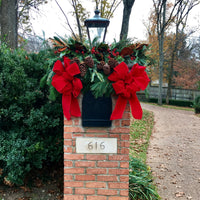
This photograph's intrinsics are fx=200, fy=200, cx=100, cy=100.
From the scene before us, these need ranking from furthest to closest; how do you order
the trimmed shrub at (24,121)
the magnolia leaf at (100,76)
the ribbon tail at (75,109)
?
the trimmed shrub at (24,121) → the ribbon tail at (75,109) → the magnolia leaf at (100,76)

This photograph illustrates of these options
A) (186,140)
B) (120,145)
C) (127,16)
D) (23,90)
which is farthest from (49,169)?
(127,16)

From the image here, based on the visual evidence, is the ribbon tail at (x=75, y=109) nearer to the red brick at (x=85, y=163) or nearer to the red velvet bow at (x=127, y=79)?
the red velvet bow at (x=127, y=79)

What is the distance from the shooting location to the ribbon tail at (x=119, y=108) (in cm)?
206

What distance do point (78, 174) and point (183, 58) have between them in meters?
22.6

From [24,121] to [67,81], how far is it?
111 cm

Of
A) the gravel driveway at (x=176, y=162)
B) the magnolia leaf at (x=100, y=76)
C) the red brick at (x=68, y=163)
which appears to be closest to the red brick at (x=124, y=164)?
the red brick at (x=68, y=163)

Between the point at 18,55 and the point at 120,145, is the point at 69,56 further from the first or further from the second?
the point at 18,55

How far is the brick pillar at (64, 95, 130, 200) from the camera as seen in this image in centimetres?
221

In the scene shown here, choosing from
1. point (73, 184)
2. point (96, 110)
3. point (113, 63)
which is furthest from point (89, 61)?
point (73, 184)

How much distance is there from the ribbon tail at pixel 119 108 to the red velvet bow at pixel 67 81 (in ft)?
1.37

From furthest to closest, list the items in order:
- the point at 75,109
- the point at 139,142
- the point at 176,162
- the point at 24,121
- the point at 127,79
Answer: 1. the point at 139,142
2. the point at 176,162
3. the point at 24,121
4. the point at 75,109
5. the point at 127,79

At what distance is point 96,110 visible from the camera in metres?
2.16

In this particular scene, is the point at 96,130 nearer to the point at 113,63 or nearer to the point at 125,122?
the point at 125,122

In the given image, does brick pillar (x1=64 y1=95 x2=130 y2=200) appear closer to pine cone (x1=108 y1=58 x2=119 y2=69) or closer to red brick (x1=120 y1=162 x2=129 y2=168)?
red brick (x1=120 y1=162 x2=129 y2=168)
